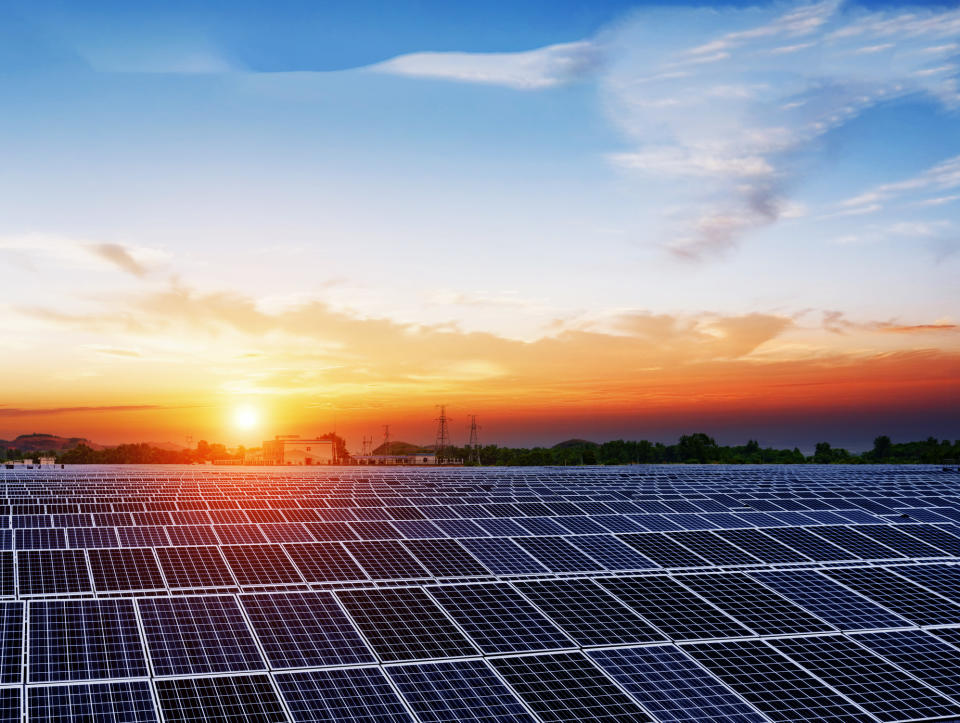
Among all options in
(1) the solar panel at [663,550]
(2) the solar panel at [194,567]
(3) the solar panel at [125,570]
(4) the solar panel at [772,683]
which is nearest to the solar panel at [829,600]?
(1) the solar panel at [663,550]

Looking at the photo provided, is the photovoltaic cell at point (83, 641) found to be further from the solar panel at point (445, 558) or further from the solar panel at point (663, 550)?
the solar panel at point (663, 550)

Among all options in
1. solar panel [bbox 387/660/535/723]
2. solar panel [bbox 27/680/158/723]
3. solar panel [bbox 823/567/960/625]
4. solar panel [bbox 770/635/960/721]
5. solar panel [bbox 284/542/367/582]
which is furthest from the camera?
solar panel [bbox 284/542/367/582]

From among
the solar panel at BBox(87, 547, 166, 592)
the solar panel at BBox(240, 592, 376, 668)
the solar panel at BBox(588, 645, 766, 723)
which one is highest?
the solar panel at BBox(87, 547, 166, 592)

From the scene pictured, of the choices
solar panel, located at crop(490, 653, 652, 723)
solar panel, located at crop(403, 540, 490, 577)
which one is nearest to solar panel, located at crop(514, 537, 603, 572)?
solar panel, located at crop(403, 540, 490, 577)

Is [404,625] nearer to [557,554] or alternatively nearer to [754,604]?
[557,554]

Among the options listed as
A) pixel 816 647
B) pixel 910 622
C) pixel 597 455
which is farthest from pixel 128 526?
pixel 597 455

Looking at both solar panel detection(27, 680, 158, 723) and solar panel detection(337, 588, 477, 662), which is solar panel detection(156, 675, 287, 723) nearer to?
solar panel detection(27, 680, 158, 723)
